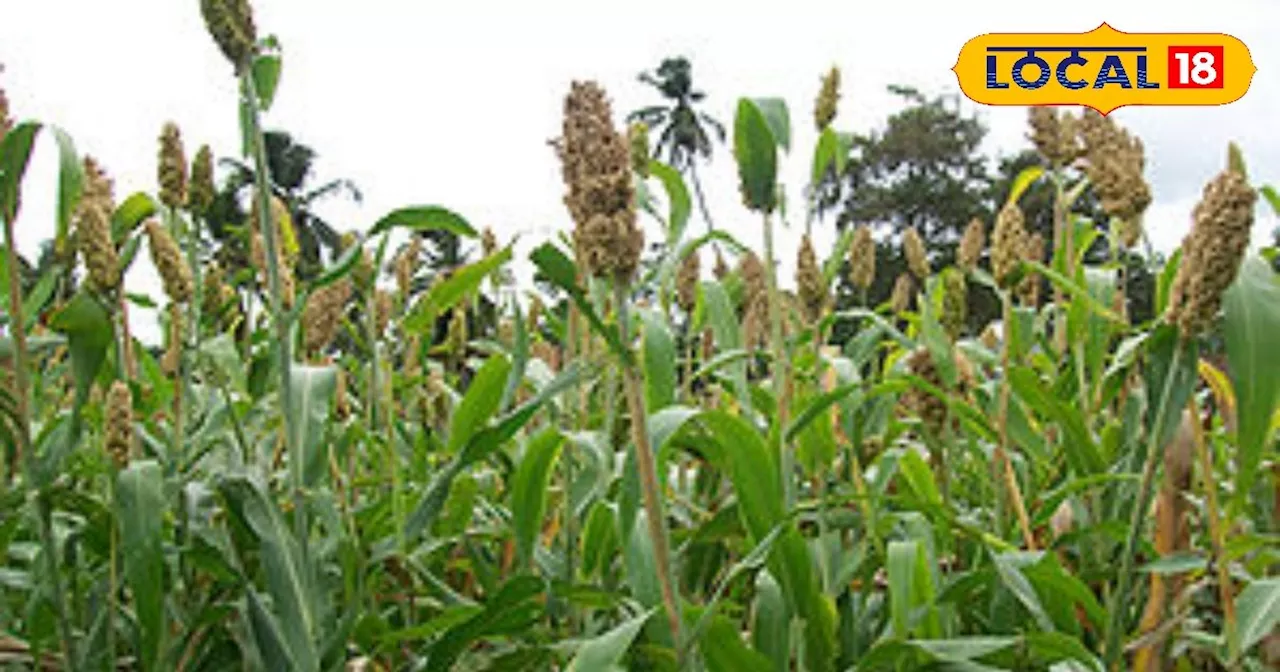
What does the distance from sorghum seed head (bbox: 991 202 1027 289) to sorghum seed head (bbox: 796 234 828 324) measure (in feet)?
0.91

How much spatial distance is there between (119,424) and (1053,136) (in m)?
1.59

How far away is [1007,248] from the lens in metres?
1.56

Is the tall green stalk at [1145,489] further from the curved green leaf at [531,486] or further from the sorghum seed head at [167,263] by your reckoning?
the sorghum seed head at [167,263]

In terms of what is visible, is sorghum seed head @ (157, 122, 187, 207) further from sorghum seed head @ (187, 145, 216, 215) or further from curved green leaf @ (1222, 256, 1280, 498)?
curved green leaf @ (1222, 256, 1280, 498)

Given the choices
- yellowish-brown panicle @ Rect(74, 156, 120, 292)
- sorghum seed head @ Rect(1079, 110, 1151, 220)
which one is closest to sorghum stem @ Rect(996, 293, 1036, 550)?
sorghum seed head @ Rect(1079, 110, 1151, 220)

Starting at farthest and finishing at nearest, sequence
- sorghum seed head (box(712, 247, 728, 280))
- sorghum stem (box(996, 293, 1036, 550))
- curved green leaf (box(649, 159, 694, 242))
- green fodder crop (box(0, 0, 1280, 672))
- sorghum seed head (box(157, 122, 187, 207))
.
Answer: sorghum seed head (box(712, 247, 728, 280)) → sorghum seed head (box(157, 122, 187, 207)) → curved green leaf (box(649, 159, 694, 242)) → sorghum stem (box(996, 293, 1036, 550)) → green fodder crop (box(0, 0, 1280, 672))

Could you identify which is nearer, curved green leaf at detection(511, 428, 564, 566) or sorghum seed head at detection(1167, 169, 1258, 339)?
sorghum seed head at detection(1167, 169, 1258, 339)

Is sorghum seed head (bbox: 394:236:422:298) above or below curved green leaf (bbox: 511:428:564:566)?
above

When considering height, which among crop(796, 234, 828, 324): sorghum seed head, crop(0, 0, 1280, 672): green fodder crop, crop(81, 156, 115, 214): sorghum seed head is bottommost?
crop(0, 0, 1280, 672): green fodder crop

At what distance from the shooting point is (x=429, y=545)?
1.53 metres

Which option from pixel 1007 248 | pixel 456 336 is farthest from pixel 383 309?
pixel 1007 248

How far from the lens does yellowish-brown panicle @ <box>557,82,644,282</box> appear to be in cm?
100

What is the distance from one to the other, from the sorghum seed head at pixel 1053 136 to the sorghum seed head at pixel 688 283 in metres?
0.64

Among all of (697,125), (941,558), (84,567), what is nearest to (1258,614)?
(941,558)
